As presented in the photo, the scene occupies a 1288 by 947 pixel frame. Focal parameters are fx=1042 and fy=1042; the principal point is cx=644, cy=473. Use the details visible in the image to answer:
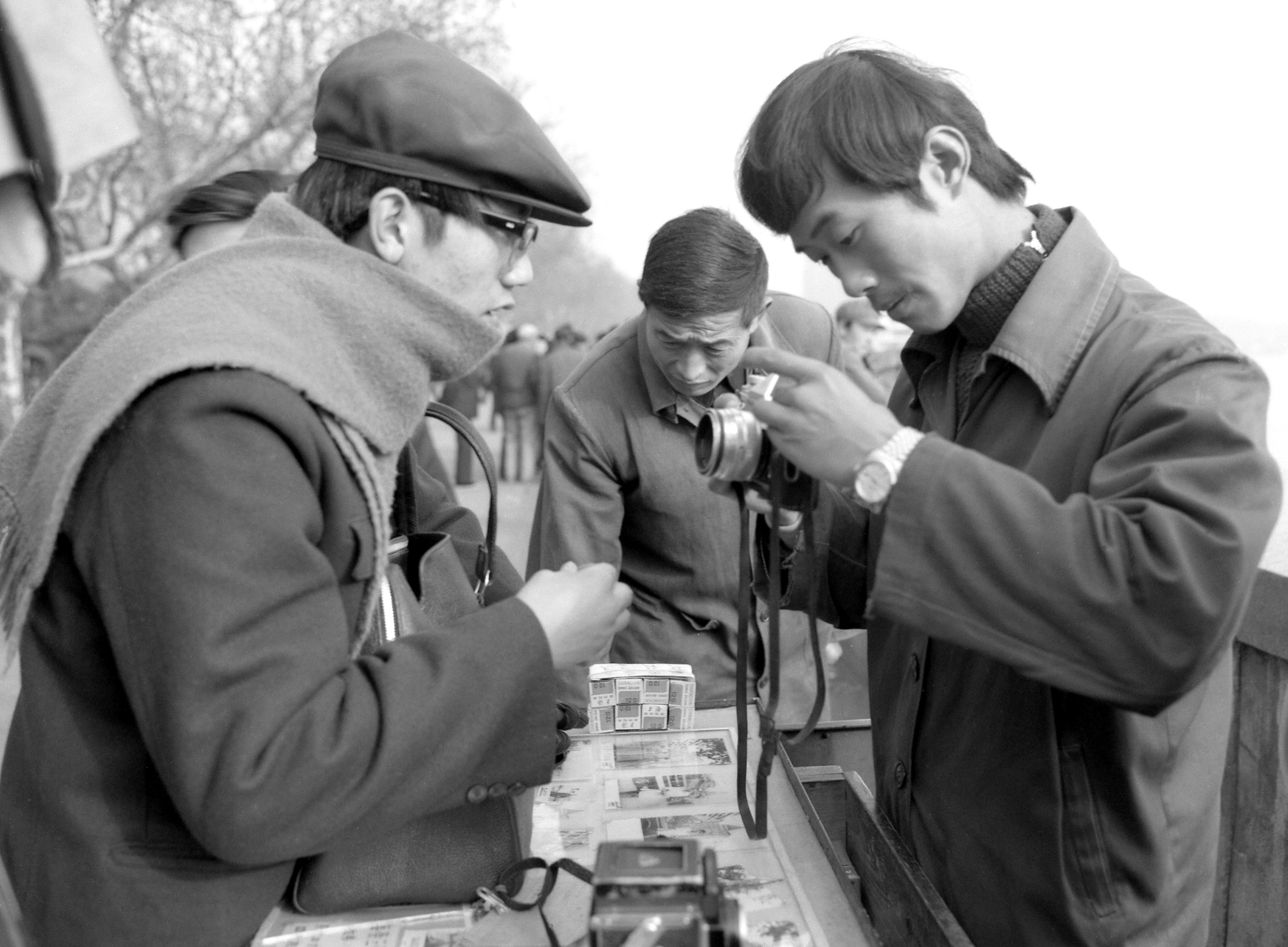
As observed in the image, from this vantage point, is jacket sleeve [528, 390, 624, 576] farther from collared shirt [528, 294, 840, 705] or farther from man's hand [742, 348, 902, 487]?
man's hand [742, 348, 902, 487]

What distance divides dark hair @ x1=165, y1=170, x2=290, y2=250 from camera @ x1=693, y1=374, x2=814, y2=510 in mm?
1892

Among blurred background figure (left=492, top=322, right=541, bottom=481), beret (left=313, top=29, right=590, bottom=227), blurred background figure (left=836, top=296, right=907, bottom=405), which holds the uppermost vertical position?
beret (left=313, top=29, right=590, bottom=227)

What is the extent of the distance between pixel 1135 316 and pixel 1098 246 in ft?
0.59

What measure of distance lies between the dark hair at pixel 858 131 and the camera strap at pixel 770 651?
0.46 metres

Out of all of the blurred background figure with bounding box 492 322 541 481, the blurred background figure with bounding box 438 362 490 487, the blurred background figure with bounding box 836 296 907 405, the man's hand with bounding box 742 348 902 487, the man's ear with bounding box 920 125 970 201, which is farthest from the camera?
the blurred background figure with bounding box 492 322 541 481

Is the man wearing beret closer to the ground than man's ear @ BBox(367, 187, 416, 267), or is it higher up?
closer to the ground

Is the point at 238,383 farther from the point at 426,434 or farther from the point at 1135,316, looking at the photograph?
the point at 426,434

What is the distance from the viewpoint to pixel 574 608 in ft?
4.54

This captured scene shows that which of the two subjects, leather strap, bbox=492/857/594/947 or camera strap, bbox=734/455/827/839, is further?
camera strap, bbox=734/455/827/839

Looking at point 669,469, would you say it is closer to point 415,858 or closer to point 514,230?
point 514,230

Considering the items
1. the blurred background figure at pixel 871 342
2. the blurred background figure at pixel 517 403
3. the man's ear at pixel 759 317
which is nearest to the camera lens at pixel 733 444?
the man's ear at pixel 759 317

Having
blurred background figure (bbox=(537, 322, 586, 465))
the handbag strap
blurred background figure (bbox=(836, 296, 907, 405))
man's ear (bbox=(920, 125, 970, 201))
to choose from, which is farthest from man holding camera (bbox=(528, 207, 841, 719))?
blurred background figure (bbox=(537, 322, 586, 465))

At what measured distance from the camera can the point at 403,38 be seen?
153 centimetres

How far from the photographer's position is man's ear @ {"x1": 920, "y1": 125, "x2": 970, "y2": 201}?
1.58 meters
